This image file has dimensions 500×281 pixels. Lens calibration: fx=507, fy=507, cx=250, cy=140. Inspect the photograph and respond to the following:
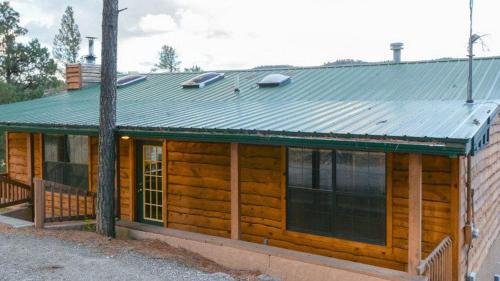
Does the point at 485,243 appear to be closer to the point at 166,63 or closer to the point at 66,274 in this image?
the point at 66,274

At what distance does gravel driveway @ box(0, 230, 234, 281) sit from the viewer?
745 centimetres

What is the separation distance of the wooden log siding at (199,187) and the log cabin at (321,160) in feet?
0.08

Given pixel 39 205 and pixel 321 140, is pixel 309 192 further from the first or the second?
pixel 39 205

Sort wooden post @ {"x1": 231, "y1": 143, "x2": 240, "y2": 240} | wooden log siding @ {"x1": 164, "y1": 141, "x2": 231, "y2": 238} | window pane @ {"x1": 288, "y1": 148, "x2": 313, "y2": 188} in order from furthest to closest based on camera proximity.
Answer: wooden log siding @ {"x1": 164, "y1": 141, "x2": 231, "y2": 238}
wooden post @ {"x1": 231, "y1": 143, "x2": 240, "y2": 240}
window pane @ {"x1": 288, "y1": 148, "x2": 313, "y2": 188}

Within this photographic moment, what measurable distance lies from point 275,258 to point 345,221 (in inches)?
52.0

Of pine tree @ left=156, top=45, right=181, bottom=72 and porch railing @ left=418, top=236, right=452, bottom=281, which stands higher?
pine tree @ left=156, top=45, right=181, bottom=72

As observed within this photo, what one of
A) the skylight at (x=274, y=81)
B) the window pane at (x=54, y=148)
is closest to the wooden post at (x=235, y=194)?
the skylight at (x=274, y=81)

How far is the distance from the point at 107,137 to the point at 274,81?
14.8 ft

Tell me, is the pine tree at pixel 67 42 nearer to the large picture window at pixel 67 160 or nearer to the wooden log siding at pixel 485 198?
the large picture window at pixel 67 160

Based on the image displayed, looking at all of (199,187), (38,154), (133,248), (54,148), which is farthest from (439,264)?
(38,154)

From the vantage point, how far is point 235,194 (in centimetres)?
934

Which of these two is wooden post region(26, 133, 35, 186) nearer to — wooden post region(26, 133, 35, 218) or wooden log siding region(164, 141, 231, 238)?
wooden post region(26, 133, 35, 218)

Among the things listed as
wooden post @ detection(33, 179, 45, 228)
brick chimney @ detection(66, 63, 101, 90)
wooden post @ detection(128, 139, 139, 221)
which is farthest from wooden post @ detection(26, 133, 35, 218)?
brick chimney @ detection(66, 63, 101, 90)

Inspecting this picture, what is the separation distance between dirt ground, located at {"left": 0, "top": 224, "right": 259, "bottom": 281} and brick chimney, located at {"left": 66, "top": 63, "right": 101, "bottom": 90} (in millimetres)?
8643
